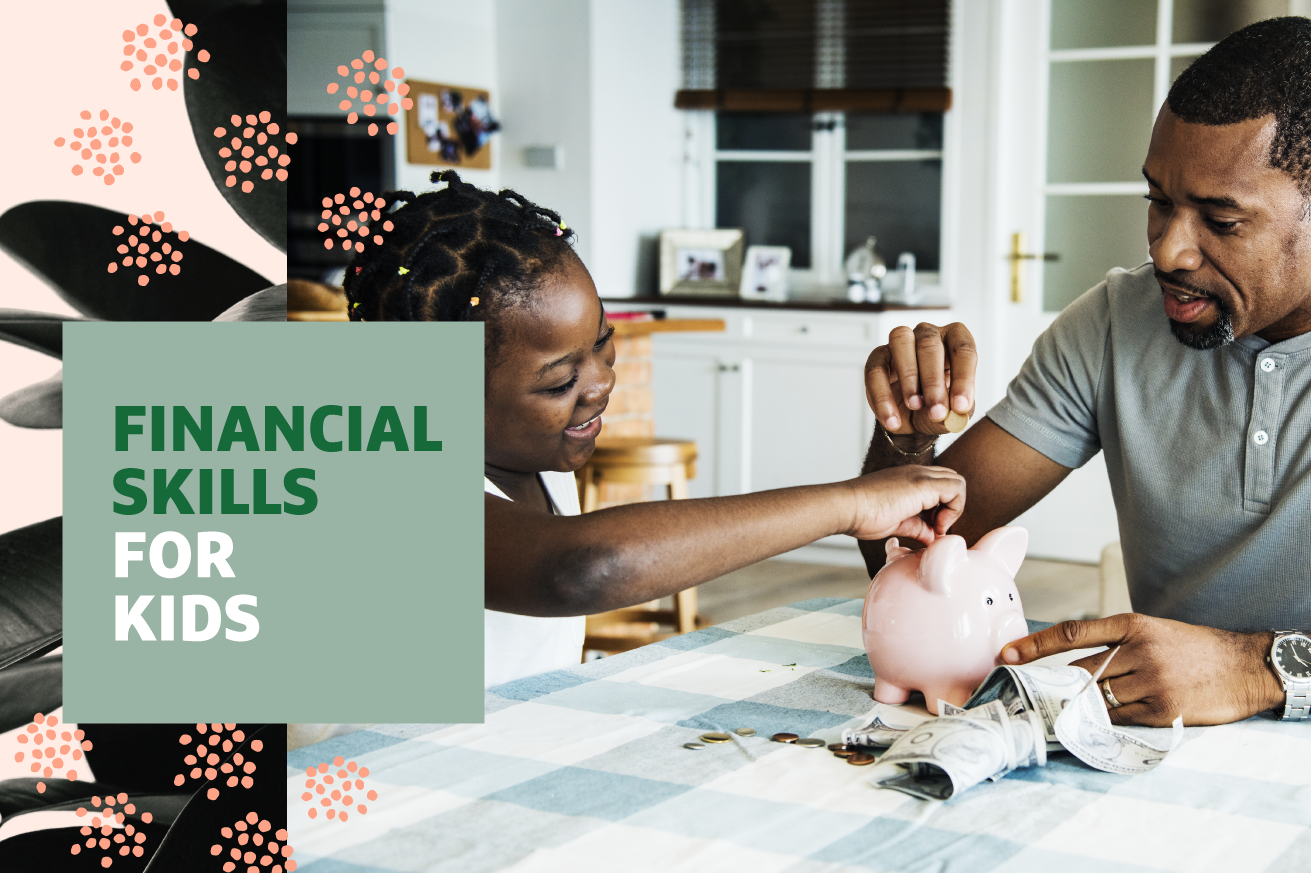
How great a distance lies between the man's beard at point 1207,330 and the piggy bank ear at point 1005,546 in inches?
17.5

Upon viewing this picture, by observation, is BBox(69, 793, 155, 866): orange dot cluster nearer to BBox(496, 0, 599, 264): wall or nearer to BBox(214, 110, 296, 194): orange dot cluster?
BBox(214, 110, 296, 194): orange dot cluster

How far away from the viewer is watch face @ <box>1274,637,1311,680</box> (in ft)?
3.32

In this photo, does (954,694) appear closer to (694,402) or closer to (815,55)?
(694,402)

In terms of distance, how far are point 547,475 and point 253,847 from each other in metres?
0.68

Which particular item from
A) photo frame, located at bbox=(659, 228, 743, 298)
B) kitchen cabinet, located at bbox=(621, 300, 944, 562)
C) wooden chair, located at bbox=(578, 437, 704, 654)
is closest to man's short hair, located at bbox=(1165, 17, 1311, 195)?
wooden chair, located at bbox=(578, 437, 704, 654)

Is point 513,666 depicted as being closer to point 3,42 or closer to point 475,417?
point 475,417

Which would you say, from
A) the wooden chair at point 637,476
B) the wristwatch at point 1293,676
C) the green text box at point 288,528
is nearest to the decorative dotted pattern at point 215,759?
the green text box at point 288,528

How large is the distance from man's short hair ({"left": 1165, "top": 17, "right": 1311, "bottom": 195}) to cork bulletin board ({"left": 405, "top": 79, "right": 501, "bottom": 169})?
3.74 meters

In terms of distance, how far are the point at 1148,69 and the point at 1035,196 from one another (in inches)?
21.2

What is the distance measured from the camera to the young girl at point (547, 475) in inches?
34.3

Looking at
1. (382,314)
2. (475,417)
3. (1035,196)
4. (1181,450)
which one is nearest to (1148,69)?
(1035,196)

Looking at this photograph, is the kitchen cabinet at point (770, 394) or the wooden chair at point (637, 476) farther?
the kitchen cabinet at point (770, 394)

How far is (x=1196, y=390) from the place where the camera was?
1.41 m

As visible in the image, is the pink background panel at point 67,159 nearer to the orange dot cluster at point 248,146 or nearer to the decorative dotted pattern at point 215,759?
the orange dot cluster at point 248,146
